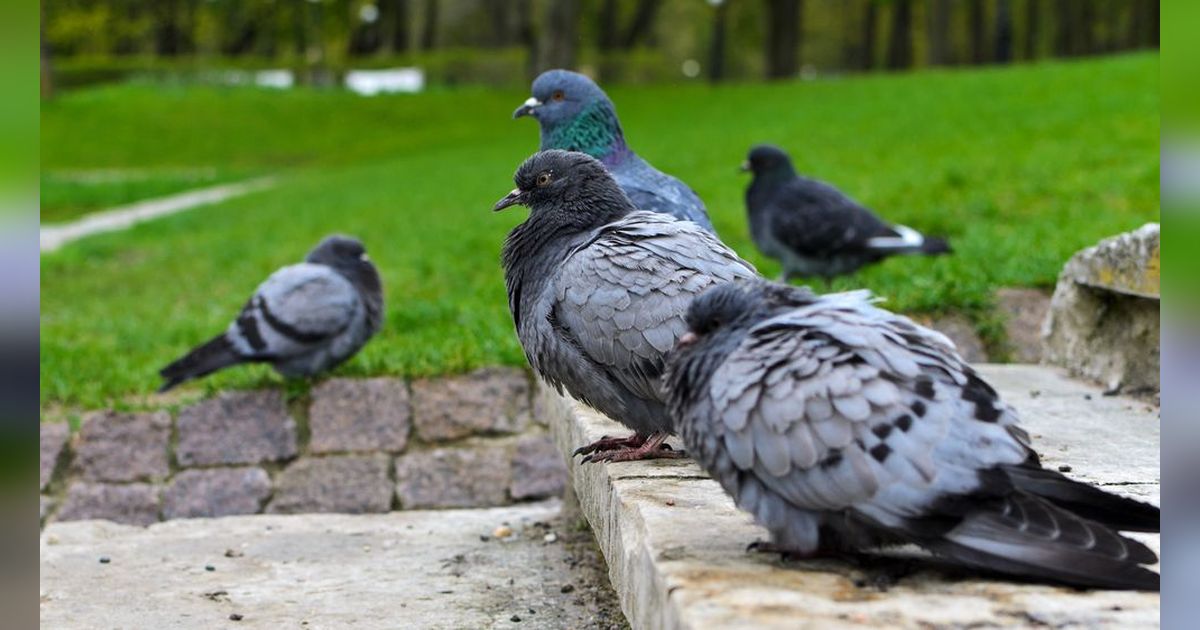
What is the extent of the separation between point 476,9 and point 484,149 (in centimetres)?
1585

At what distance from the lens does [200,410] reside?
643cm

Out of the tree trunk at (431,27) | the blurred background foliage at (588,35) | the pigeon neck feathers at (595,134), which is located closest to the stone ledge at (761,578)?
the pigeon neck feathers at (595,134)

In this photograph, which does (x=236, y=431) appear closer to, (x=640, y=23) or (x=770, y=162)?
(x=770, y=162)

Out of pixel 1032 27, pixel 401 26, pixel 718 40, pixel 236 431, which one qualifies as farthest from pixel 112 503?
pixel 1032 27

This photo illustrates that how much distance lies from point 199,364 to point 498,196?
288 inches

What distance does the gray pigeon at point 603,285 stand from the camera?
3482 millimetres

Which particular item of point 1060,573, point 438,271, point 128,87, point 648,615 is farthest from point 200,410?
point 128,87

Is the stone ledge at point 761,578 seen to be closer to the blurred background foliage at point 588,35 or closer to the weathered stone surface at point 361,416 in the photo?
the weathered stone surface at point 361,416

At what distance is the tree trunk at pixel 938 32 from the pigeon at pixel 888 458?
1104 inches

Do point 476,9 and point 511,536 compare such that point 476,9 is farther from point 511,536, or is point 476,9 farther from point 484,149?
point 511,536

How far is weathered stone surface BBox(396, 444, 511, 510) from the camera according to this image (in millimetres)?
6211

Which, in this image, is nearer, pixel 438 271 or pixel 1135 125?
pixel 438 271

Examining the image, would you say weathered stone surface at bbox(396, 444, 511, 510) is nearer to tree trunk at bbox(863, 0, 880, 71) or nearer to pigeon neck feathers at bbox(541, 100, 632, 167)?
pigeon neck feathers at bbox(541, 100, 632, 167)

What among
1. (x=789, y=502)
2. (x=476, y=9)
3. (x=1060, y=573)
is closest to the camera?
(x=1060, y=573)
